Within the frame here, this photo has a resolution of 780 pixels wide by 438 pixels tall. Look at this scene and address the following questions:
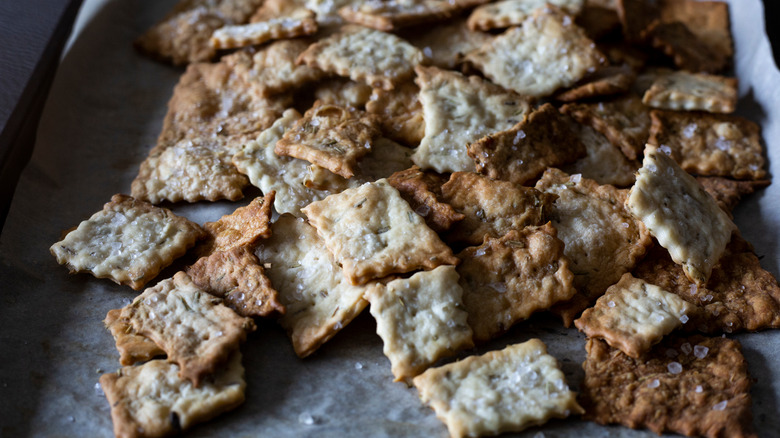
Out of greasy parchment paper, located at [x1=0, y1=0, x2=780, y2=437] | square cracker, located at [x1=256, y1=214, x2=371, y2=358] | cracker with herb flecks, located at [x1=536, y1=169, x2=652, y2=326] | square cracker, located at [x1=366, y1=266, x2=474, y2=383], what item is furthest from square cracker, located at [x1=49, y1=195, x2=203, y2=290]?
cracker with herb flecks, located at [x1=536, y1=169, x2=652, y2=326]

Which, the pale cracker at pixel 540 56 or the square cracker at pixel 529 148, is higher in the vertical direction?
the pale cracker at pixel 540 56

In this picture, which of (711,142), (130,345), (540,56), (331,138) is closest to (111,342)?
(130,345)

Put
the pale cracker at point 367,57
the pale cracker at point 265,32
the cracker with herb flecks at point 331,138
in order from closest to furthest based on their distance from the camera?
the cracker with herb flecks at point 331,138 → the pale cracker at point 367,57 → the pale cracker at point 265,32

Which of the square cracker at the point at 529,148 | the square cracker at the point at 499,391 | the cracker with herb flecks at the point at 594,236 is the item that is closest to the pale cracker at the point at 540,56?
the square cracker at the point at 529,148

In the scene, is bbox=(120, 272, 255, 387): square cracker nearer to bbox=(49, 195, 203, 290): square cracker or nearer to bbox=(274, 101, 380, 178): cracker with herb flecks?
bbox=(49, 195, 203, 290): square cracker

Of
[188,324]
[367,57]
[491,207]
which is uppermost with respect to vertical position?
[367,57]

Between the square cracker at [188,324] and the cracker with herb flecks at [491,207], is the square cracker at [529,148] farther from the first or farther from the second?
the square cracker at [188,324]

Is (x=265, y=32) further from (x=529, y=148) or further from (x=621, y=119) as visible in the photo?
(x=621, y=119)
